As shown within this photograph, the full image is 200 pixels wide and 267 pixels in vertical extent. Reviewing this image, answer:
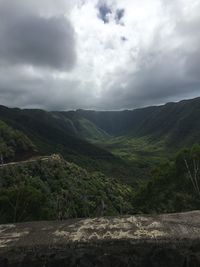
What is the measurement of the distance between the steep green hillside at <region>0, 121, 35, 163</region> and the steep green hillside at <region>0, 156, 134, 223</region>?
14.1 meters

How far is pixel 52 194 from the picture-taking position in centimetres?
5006

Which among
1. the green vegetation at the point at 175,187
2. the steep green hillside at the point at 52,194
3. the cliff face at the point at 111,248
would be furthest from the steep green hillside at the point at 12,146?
the cliff face at the point at 111,248

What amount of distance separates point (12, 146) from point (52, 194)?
3132cm

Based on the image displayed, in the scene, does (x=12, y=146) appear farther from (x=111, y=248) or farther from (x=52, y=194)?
(x=111, y=248)

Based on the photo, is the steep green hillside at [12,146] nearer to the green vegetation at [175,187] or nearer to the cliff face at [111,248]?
the green vegetation at [175,187]

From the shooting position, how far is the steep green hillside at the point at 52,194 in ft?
106

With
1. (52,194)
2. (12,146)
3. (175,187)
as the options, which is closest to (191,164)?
(175,187)

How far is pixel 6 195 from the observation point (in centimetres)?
3309

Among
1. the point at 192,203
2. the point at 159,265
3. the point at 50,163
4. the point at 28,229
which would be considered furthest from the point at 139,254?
the point at 50,163

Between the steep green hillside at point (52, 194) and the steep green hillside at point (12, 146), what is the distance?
14.1 m

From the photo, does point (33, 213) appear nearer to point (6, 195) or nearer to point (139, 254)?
point (6, 195)

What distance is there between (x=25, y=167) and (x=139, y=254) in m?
49.6

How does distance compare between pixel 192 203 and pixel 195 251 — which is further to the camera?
pixel 192 203

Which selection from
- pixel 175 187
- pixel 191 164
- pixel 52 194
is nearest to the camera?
pixel 191 164
